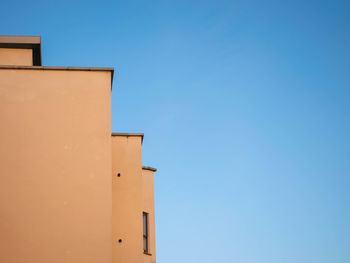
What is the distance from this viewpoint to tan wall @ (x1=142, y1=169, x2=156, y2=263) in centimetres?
1923

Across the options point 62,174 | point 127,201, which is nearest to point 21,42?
point 62,174

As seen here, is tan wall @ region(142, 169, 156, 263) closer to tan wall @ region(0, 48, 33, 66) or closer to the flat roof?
tan wall @ region(0, 48, 33, 66)

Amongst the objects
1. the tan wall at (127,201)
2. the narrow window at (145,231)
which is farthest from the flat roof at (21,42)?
the narrow window at (145,231)

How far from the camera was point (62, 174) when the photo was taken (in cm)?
1458

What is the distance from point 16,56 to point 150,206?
8.20 meters

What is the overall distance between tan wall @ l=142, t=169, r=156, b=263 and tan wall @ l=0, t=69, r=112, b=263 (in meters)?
5.21

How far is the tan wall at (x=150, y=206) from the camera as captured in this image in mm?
19233

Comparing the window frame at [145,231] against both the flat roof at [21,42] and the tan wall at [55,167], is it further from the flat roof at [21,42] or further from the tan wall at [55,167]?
the flat roof at [21,42]

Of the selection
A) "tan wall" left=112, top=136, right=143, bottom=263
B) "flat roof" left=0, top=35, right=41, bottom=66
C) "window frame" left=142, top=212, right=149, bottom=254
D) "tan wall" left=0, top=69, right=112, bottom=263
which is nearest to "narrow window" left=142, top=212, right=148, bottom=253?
"window frame" left=142, top=212, right=149, bottom=254

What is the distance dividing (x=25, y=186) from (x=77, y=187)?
1554mm

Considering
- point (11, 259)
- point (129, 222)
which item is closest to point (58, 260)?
point (11, 259)

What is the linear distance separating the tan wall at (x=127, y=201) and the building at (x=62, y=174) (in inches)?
1.4

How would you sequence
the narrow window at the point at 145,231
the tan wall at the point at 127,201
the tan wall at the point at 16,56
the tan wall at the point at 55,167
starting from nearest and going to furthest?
the tan wall at the point at 55,167, the tan wall at the point at 127,201, the tan wall at the point at 16,56, the narrow window at the point at 145,231

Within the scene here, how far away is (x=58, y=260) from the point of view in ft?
44.8
